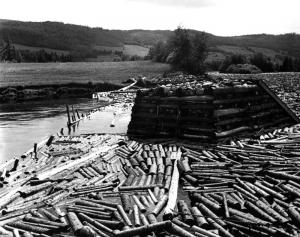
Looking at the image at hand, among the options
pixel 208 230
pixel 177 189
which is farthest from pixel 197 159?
pixel 208 230

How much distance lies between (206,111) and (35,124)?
23.2 m

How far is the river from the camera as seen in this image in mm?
29922

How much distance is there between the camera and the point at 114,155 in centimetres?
2059

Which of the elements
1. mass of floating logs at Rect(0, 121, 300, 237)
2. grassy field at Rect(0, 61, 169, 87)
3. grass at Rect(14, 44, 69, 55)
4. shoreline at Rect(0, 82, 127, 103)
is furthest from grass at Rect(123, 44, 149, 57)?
mass of floating logs at Rect(0, 121, 300, 237)

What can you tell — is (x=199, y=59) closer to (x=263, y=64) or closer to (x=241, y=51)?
(x=263, y=64)

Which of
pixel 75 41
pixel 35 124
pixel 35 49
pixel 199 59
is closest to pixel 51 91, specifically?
pixel 35 124

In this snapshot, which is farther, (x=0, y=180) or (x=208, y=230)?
(x=0, y=180)

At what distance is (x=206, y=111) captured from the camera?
75.3 feet

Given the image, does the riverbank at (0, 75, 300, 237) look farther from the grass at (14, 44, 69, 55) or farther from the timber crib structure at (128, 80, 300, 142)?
the grass at (14, 44, 69, 55)

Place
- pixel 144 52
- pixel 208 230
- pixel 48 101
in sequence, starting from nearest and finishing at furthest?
pixel 208 230 < pixel 48 101 < pixel 144 52

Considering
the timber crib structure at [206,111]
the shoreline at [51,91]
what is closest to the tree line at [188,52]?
the shoreline at [51,91]

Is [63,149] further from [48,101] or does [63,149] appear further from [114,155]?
[48,101]

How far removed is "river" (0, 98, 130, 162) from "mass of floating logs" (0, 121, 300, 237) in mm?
8540

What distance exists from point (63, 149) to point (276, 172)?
12.7m
